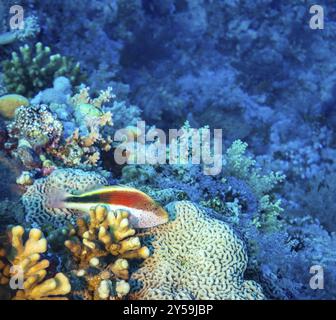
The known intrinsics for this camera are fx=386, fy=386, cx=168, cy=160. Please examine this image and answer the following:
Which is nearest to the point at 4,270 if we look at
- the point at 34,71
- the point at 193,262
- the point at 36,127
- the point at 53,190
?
the point at 53,190

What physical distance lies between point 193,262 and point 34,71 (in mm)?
4109

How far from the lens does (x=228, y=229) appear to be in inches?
119

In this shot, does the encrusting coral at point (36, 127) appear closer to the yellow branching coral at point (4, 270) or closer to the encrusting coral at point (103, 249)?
the encrusting coral at point (103, 249)

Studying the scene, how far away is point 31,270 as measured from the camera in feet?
8.25

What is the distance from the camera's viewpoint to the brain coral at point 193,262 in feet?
9.30

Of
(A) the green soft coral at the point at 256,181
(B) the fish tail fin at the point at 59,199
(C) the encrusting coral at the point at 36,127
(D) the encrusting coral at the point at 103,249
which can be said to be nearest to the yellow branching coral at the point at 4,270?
(D) the encrusting coral at the point at 103,249

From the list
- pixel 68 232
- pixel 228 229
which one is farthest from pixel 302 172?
pixel 68 232

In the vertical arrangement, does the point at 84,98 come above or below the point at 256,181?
above

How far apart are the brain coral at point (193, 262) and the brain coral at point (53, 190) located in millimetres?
A: 712

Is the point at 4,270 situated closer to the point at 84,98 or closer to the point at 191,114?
the point at 84,98

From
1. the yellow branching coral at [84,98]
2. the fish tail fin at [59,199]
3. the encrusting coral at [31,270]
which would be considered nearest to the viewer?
the encrusting coral at [31,270]

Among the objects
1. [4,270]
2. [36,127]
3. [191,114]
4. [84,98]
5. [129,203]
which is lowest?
[4,270]

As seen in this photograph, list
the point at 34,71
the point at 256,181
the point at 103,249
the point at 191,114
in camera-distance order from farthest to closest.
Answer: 1. the point at 191,114
2. the point at 34,71
3. the point at 256,181
4. the point at 103,249

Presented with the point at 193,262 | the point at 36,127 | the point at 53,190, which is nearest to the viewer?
the point at 193,262
